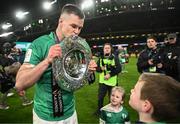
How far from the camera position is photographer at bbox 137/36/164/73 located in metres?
7.08

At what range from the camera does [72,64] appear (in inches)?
128

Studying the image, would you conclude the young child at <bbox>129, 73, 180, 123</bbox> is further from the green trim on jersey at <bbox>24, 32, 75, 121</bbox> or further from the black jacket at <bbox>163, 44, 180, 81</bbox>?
the black jacket at <bbox>163, 44, 180, 81</bbox>

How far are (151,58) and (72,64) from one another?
4.20 m

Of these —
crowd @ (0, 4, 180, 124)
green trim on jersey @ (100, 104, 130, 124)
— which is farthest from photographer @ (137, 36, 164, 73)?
green trim on jersey @ (100, 104, 130, 124)

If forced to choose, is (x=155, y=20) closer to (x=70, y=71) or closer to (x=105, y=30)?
(x=105, y=30)

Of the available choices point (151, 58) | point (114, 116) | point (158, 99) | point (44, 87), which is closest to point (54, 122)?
point (44, 87)

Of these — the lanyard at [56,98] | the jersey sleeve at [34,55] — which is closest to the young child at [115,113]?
the lanyard at [56,98]

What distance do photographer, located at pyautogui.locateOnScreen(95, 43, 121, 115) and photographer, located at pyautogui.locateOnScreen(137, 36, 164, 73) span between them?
26.7 inches

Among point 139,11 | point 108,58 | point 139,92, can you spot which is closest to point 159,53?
point 108,58

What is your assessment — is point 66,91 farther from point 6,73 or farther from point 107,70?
point 6,73

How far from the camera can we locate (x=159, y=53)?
7.11m

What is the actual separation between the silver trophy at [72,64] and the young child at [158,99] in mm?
1100

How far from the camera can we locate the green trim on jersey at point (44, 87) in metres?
3.05

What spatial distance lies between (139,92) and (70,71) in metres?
1.21
